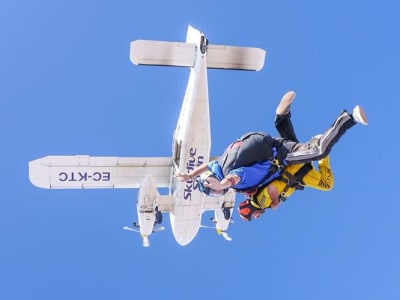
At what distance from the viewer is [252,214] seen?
369 inches

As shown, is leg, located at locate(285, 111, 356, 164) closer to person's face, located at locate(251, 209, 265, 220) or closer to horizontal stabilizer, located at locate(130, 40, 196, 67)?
person's face, located at locate(251, 209, 265, 220)

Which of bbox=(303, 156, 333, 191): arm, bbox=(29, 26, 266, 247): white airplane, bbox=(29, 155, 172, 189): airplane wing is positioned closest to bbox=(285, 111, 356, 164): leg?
bbox=(303, 156, 333, 191): arm

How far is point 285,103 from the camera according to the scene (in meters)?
9.33

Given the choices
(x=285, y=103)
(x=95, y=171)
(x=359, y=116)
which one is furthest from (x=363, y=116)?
(x=95, y=171)

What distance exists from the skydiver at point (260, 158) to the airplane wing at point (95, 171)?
1305 cm

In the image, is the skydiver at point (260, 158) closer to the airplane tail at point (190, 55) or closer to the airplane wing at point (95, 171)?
the airplane tail at point (190, 55)

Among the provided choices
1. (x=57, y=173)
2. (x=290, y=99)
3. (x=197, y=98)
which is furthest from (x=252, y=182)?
(x=57, y=173)

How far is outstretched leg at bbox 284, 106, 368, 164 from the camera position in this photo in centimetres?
788

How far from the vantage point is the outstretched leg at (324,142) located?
25.9 ft

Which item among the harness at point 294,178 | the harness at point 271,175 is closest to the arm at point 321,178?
the harness at point 294,178

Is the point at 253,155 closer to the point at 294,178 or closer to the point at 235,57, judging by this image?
the point at 294,178

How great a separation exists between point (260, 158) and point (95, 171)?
14.0m

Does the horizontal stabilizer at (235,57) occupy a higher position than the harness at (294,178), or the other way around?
the horizontal stabilizer at (235,57)

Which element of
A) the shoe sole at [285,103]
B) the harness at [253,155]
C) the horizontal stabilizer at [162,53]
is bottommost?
the harness at [253,155]
